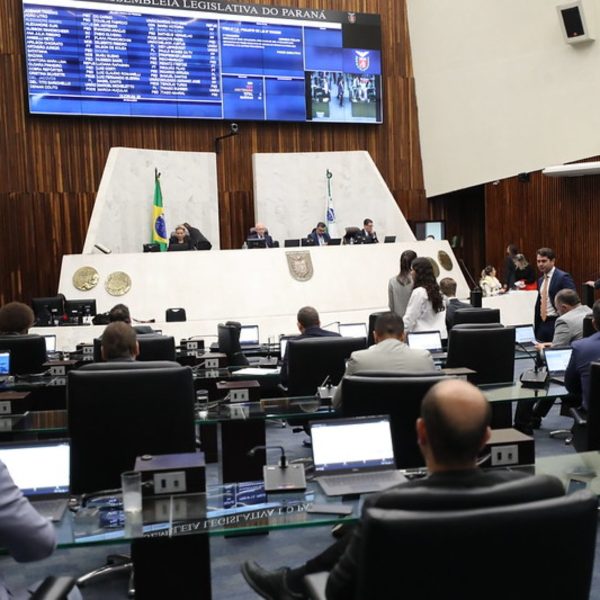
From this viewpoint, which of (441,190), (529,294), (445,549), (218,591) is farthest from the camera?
(441,190)

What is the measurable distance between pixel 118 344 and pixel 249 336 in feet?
13.6

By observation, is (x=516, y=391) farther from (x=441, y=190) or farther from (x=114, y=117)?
(x=441, y=190)

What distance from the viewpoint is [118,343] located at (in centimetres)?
421

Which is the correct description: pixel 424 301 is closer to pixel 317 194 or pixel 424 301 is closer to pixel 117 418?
pixel 117 418

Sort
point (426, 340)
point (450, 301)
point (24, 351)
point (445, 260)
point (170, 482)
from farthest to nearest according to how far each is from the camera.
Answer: point (445, 260)
point (450, 301)
point (426, 340)
point (24, 351)
point (170, 482)

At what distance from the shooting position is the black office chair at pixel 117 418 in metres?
3.59

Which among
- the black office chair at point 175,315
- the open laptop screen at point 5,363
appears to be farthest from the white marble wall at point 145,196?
the open laptop screen at point 5,363

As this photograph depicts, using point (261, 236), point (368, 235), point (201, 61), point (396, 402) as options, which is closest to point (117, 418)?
point (396, 402)

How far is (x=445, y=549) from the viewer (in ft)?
5.26

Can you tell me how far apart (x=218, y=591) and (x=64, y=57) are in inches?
499

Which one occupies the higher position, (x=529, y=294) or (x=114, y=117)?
(x=114, y=117)

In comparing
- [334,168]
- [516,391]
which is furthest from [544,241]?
[516,391]

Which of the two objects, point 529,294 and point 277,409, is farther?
point 529,294

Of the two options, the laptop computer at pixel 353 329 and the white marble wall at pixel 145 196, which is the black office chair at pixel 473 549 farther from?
the white marble wall at pixel 145 196
